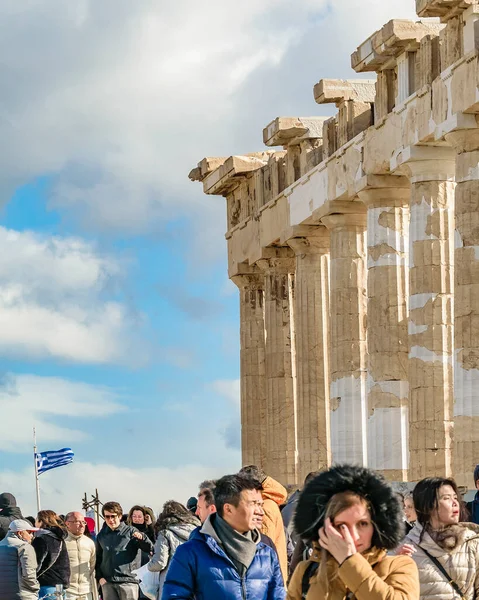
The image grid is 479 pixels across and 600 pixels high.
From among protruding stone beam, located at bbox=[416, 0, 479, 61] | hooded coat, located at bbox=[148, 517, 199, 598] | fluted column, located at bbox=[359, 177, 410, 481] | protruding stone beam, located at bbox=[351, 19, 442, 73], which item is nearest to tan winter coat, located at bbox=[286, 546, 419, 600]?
hooded coat, located at bbox=[148, 517, 199, 598]

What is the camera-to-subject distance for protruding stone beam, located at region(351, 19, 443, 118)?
94.1ft

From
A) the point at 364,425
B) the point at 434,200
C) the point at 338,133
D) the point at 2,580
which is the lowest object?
the point at 2,580

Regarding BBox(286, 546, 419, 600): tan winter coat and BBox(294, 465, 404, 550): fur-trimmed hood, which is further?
BBox(294, 465, 404, 550): fur-trimmed hood

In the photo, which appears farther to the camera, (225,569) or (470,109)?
(470,109)

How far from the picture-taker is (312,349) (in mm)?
36125

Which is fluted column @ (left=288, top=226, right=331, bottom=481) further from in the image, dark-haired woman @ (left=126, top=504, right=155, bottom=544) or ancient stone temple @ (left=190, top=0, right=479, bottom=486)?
dark-haired woman @ (left=126, top=504, right=155, bottom=544)

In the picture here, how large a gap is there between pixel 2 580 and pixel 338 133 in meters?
18.7

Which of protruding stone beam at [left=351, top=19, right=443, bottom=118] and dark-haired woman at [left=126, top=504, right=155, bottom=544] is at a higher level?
protruding stone beam at [left=351, top=19, right=443, bottom=118]

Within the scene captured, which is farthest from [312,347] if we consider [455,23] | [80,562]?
[80,562]

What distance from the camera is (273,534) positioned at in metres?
12.8

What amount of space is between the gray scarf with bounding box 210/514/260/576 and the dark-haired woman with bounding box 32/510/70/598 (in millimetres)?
8487

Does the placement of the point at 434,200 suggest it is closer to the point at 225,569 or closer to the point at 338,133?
the point at 338,133

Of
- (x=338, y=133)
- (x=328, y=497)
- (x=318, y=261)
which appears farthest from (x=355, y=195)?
(x=328, y=497)

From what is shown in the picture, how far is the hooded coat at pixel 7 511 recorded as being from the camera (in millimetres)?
17453
